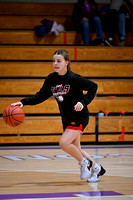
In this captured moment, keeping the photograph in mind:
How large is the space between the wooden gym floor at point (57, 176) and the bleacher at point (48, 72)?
0.89 m

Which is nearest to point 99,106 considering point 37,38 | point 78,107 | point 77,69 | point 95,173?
point 77,69

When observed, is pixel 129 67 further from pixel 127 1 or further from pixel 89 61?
pixel 127 1

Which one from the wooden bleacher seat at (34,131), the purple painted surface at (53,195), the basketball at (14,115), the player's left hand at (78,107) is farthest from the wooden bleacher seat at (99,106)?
the purple painted surface at (53,195)

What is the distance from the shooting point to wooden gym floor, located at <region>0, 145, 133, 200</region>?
338 cm

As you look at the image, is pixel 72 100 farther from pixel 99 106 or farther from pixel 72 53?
pixel 72 53

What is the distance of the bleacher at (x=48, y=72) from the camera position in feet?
25.7

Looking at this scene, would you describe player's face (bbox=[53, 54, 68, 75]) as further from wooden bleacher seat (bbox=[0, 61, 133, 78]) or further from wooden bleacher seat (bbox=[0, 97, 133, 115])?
wooden bleacher seat (bbox=[0, 61, 133, 78])

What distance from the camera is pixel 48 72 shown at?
8.41 metres

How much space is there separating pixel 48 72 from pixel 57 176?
429cm

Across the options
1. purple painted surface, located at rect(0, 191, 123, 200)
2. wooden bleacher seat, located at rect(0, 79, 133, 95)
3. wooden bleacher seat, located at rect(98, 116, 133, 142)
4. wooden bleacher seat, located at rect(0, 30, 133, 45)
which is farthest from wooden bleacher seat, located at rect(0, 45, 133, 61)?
purple painted surface, located at rect(0, 191, 123, 200)

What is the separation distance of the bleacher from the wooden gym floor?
34.9 inches

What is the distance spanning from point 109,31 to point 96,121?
9.00 feet

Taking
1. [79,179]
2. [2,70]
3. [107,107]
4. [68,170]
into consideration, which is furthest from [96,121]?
[79,179]

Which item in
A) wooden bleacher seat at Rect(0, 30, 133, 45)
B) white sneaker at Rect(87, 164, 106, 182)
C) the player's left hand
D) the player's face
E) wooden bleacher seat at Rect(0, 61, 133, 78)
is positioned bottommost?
white sneaker at Rect(87, 164, 106, 182)
